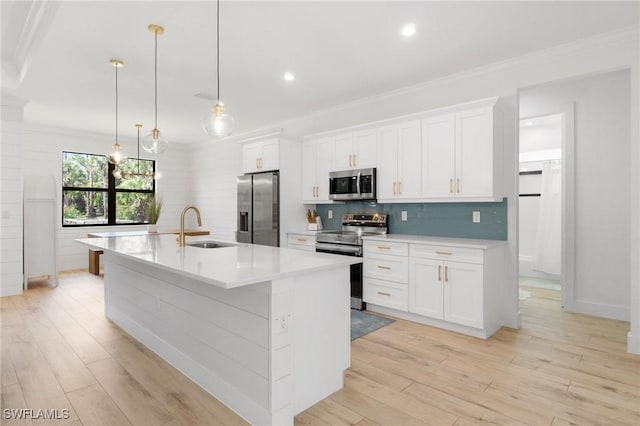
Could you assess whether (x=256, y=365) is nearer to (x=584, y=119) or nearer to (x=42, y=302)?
(x=42, y=302)

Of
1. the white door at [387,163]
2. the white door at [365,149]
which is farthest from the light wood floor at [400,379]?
the white door at [365,149]

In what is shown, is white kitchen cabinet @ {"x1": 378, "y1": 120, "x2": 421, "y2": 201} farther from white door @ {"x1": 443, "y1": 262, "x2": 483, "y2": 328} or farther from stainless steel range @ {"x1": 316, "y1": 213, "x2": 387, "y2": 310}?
white door @ {"x1": 443, "y1": 262, "x2": 483, "y2": 328}

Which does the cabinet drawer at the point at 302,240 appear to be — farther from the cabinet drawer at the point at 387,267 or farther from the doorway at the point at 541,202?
the doorway at the point at 541,202

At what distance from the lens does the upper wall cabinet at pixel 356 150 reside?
14.0 ft

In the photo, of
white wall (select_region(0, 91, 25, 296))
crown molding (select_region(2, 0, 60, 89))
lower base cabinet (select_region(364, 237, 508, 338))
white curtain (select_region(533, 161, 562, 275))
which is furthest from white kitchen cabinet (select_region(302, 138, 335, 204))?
white wall (select_region(0, 91, 25, 296))

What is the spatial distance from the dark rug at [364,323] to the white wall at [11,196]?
4686 mm

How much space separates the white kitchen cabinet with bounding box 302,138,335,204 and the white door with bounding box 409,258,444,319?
1710mm

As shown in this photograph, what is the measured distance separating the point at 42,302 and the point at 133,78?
3.04 m

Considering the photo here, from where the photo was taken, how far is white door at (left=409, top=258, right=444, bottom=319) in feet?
11.2

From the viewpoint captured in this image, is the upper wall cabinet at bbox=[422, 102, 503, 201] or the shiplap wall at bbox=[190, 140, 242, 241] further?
the shiplap wall at bbox=[190, 140, 242, 241]

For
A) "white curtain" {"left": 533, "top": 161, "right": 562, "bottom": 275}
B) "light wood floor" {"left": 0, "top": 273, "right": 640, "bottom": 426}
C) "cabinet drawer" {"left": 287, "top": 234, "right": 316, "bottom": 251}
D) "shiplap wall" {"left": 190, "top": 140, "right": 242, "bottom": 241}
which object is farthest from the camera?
"shiplap wall" {"left": 190, "top": 140, "right": 242, "bottom": 241}

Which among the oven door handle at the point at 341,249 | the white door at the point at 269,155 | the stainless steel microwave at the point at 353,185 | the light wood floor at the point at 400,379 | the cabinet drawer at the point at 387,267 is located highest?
the white door at the point at 269,155

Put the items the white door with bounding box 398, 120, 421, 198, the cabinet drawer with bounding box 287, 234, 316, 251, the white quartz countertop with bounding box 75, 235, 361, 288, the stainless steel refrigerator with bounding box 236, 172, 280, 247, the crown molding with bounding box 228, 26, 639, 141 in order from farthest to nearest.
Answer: the stainless steel refrigerator with bounding box 236, 172, 280, 247 < the cabinet drawer with bounding box 287, 234, 316, 251 < the white door with bounding box 398, 120, 421, 198 < the crown molding with bounding box 228, 26, 639, 141 < the white quartz countertop with bounding box 75, 235, 361, 288

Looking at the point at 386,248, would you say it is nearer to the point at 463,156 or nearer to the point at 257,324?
the point at 463,156
